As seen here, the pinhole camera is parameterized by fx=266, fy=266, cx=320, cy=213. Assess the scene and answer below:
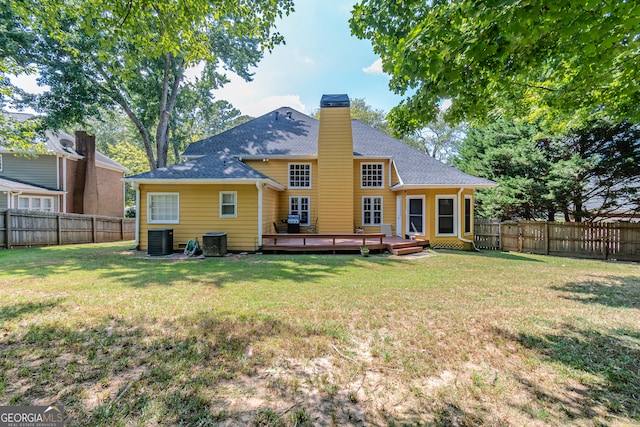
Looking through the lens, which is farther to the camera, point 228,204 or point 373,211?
point 373,211

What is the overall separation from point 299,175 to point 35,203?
16991 millimetres

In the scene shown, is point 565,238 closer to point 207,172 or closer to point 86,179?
point 207,172

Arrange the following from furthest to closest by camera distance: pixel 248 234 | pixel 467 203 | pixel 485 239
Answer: pixel 485 239
pixel 467 203
pixel 248 234

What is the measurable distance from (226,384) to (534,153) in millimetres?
17350

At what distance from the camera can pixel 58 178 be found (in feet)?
58.6

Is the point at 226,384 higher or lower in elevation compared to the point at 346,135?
lower

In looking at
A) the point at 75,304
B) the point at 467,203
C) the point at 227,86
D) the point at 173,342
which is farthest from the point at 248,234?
the point at 227,86

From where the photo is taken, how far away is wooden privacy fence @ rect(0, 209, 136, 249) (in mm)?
11391

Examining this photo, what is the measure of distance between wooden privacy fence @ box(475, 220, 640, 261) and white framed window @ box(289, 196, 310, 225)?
29.3ft

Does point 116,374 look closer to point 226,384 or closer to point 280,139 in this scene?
point 226,384

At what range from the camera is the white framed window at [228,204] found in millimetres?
10930

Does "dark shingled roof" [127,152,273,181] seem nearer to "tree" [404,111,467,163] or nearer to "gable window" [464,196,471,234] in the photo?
"gable window" [464,196,471,234]

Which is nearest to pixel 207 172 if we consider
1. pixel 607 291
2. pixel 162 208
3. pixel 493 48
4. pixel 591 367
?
pixel 162 208

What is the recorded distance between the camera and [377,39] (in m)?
5.23
